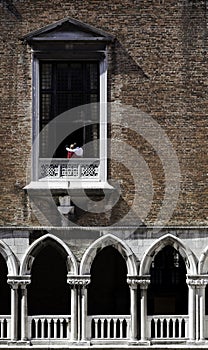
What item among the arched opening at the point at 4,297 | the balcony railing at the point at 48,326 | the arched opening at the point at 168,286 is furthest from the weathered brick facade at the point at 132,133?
the arched opening at the point at 168,286

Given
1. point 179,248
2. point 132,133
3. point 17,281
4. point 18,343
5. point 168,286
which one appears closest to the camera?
point 18,343

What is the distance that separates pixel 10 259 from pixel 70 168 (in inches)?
116

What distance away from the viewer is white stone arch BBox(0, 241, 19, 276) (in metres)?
29.9

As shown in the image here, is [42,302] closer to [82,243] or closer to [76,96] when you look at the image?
[82,243]

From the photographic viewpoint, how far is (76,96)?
30422 mm

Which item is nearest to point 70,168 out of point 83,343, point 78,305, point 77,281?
point 77,281

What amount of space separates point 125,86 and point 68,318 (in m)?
6.43

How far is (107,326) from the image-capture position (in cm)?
2998

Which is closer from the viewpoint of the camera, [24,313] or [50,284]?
[24,313]

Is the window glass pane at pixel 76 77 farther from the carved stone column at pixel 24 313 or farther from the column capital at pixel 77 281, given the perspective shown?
the carved stone column at pixel 24 313

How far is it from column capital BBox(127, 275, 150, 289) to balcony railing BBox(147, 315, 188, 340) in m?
0.89

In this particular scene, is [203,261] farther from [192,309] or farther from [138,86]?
[138,86]

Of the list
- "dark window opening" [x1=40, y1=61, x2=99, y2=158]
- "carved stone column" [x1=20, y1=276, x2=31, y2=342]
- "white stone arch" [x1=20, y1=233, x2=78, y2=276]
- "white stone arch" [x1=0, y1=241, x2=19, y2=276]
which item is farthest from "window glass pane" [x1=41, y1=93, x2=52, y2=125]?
"carved stone column" [x1=20, y1=276, x2=31, y2=342]

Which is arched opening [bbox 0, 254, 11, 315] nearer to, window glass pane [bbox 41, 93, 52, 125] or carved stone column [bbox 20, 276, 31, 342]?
carved stone column [bbox 20, 276, 31, 342]
